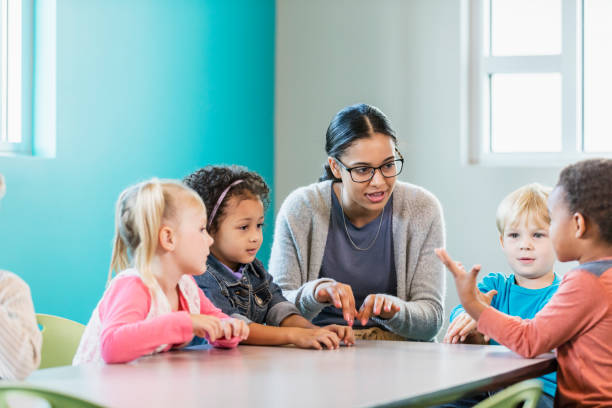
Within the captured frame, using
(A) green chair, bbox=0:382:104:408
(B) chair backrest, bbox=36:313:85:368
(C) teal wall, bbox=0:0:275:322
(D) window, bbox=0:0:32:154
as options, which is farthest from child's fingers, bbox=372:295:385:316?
(D) window, bbox=0:0:32:154

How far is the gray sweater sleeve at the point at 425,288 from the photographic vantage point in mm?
Answer: 2324

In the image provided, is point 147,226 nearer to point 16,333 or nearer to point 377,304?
point 16,333

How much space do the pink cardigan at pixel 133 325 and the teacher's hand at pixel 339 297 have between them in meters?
0.46

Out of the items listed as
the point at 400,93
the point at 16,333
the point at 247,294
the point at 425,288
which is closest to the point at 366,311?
the point at 247,294

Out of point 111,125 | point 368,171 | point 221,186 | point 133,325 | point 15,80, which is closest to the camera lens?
point 133,325

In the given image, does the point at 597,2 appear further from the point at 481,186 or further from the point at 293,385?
the point at 293,385

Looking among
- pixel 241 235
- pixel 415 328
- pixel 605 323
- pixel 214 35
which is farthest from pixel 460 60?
pixel 605 323

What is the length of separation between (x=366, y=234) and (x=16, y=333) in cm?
133

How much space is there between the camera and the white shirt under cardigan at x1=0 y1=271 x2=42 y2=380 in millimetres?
1396

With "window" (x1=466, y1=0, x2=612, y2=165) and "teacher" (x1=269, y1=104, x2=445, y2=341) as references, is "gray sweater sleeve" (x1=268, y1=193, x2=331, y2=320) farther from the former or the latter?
"window" (x1=466, y1=0, x2=612, y2=165)

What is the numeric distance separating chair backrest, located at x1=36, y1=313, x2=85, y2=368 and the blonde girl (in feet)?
1.07

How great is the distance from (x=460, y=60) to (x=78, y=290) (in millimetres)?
2125

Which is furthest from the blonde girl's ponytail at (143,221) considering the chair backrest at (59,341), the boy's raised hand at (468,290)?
the boy's raised hand at (468,290)

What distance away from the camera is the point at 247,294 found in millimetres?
2102
